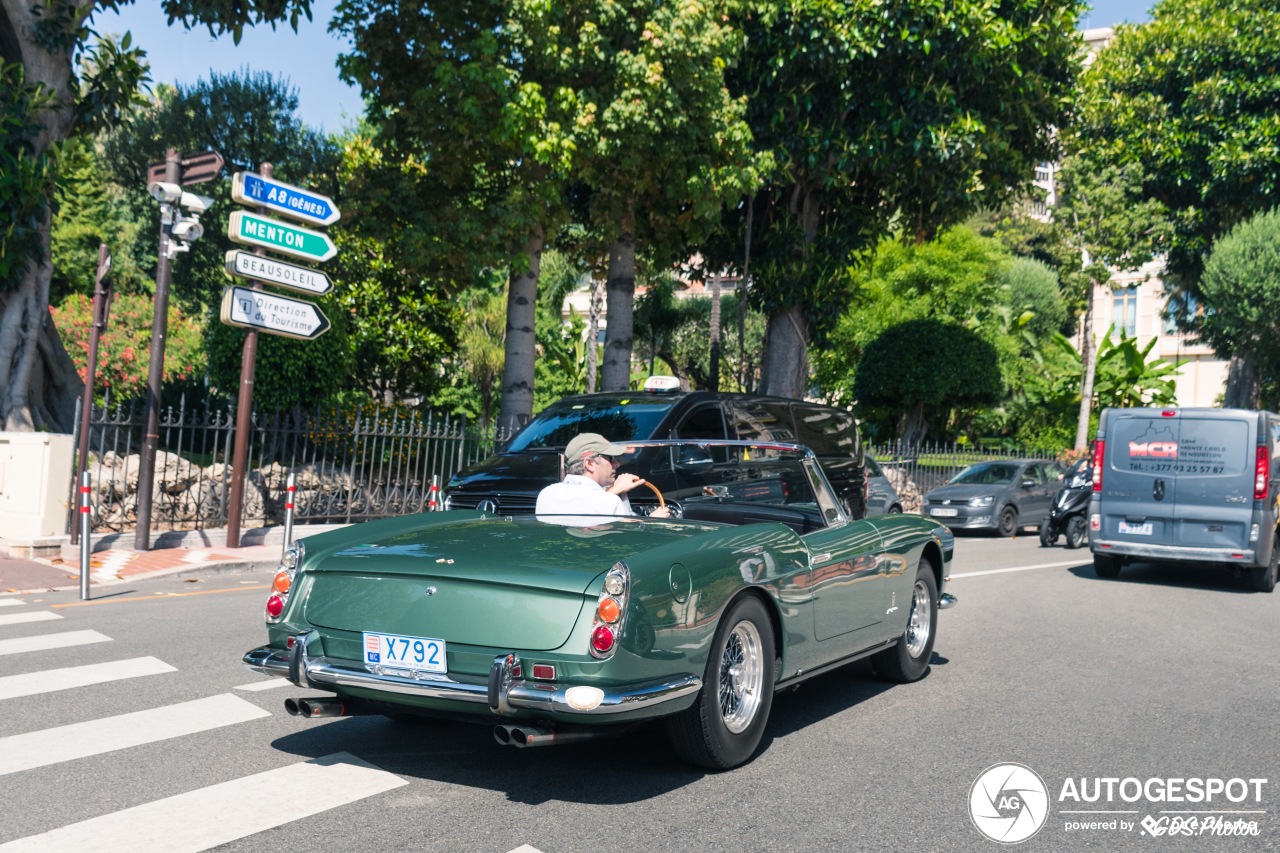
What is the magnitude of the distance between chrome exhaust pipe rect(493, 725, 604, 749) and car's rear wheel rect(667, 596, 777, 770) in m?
0.56

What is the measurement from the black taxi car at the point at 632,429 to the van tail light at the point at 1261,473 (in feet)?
15.3

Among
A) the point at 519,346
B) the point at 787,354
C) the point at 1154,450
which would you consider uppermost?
the point at 787,354

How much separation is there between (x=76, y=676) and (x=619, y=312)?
14043 mm

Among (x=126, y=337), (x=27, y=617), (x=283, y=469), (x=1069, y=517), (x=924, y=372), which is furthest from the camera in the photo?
(x=126, y=337)

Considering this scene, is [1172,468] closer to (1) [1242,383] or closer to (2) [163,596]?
(2) [163,596]

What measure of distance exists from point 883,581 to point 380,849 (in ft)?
11.6

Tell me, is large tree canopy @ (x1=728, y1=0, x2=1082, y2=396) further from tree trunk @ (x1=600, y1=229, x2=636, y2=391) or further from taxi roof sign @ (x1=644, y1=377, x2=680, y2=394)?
taxi roof sign @ (x1=644, y1=377, x2=680, y2=394)

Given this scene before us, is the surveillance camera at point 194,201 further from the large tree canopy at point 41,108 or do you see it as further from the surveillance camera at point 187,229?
the large tree canopy at point 41,108

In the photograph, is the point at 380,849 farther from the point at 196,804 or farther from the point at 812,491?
the point at 812,491

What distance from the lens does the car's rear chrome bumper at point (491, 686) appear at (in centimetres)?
441

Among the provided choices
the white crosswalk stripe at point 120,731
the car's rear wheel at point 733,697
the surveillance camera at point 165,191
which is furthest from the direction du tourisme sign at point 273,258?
the car's rear wheel at point 733,697

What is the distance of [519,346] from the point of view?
1922cm

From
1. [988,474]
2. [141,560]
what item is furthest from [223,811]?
[988,474]

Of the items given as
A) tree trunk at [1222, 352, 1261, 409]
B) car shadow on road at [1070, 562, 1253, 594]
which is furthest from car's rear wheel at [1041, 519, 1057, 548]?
tree trunk at [1222, 352, 1261, 409]
